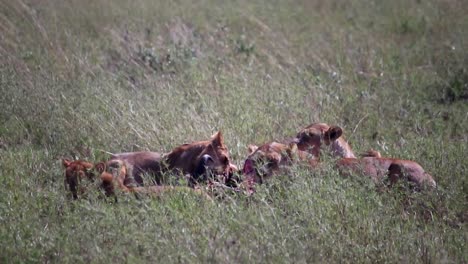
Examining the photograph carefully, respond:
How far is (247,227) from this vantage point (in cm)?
605

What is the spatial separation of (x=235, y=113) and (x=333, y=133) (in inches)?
52.1

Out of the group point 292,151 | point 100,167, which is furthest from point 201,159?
point 100,167

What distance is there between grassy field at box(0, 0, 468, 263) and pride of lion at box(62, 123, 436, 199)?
19 centimetres

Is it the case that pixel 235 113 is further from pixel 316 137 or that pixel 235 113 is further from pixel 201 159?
pixel 201 159

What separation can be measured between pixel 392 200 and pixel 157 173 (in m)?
2.29

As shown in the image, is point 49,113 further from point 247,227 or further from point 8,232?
point 247,227

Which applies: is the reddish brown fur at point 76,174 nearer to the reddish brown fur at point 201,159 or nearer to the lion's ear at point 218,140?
the reddish brown fur at point 201,159

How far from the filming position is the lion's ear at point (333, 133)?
8.38 m

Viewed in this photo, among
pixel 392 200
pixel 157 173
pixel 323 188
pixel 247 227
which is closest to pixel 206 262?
pixel 247 227

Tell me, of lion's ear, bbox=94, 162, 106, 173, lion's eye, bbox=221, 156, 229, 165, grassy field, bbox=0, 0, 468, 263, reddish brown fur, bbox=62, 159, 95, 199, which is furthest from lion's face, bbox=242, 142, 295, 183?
reddish brown fur, bbox=62, 159, 95, 199

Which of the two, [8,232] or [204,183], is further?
[204,183]

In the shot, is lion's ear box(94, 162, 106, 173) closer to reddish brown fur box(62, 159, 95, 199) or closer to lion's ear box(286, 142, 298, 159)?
reddish brown fur box(62, 159, 95, 199)

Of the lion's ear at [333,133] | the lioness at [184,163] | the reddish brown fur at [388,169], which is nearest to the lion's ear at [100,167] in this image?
the lioness at [184,163]

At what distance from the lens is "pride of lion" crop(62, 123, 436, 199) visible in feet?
23.1
